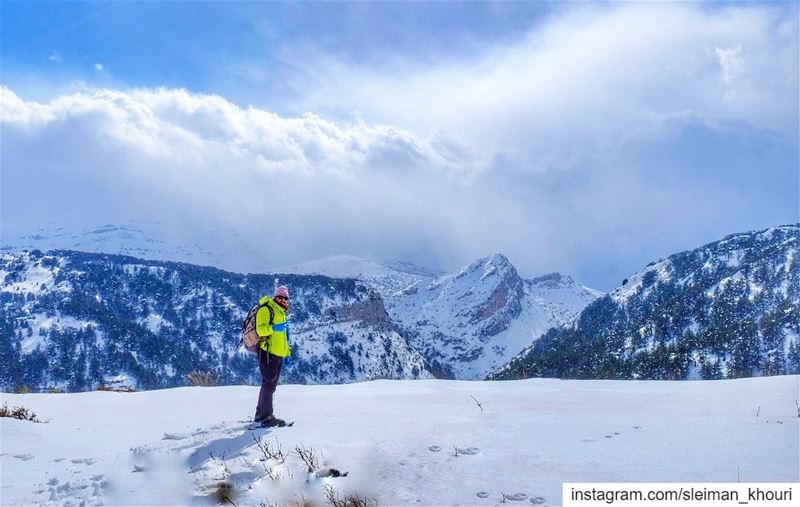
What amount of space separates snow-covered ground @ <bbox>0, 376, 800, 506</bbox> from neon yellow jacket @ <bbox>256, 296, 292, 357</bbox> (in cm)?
138

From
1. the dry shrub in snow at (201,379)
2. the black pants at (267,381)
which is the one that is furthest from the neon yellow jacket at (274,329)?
the dry shrub in snow at (201,379)

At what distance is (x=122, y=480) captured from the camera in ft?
26.5

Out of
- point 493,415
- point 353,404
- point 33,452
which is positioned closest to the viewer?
point 33,452

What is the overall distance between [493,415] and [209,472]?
5.10 m

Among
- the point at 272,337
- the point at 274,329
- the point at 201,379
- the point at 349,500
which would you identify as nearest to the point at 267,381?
the point at 272,337

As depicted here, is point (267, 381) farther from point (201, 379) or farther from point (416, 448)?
point (201, 379)

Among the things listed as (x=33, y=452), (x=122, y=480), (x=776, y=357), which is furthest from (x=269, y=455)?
(x=776, y=357)

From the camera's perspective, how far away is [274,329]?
39.5 ft

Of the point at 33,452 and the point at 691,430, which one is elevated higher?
the point at 691,430

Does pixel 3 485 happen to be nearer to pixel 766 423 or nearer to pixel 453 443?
pixel 453 443

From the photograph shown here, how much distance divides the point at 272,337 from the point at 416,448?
439 cm

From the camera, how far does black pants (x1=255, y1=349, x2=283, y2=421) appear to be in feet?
36.9

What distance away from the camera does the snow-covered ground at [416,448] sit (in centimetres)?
740

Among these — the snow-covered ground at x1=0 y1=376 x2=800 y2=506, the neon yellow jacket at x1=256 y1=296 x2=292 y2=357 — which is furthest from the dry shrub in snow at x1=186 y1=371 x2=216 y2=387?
the neon yellow jacket at x1=256 y1=296 x2=292 y2=357
